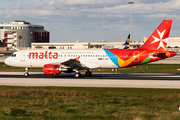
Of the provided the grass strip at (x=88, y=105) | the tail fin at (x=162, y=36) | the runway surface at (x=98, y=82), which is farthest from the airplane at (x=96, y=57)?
the grass strip at (x=88, y=105)

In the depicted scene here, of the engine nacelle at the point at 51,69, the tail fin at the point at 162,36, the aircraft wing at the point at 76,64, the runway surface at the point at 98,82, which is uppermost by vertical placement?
the tail fin at the point at 162,36

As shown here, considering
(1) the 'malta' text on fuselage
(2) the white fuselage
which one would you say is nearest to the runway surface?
(2) the white fuselage

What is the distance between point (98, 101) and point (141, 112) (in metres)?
5.02

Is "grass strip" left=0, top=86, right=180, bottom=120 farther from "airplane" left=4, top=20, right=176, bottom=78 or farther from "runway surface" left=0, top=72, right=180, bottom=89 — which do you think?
"airplane" left=4, top=20, right=176, bottom=78

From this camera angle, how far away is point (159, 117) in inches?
640

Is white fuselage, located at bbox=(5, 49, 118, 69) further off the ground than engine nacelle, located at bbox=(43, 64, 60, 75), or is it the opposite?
white fuselage, located at bbox=(5, 49, 118, 69)

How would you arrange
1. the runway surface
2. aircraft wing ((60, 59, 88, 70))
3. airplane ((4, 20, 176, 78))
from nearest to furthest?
the runway surface < airplane ((4, 20, 176, 78)) < aircraft wing ((60, 59, 88, 70))

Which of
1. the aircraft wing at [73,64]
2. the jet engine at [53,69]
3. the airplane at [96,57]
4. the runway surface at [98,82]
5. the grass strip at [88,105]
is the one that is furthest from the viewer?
the aircraft wing at [73,64]

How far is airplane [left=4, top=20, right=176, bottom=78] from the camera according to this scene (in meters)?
39.2

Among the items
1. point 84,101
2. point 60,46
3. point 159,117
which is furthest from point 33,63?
point 60,46

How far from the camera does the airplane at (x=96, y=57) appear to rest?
129ft

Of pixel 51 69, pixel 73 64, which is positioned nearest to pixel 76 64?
pixel 73 64

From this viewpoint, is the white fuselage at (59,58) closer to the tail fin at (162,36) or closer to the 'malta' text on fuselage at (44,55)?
the 'malta' text on fuselage at (44,55)

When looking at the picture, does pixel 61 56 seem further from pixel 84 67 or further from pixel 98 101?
pixel 98 101
